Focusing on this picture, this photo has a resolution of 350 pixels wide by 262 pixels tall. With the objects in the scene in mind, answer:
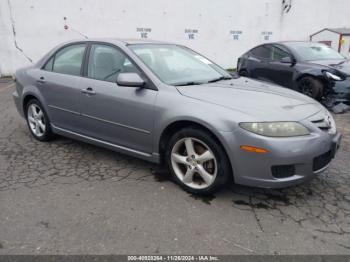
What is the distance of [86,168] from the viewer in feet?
12.6

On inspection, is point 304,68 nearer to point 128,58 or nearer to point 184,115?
point 128,58

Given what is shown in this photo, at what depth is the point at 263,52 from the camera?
8445mm

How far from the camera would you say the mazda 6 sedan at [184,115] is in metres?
2.81

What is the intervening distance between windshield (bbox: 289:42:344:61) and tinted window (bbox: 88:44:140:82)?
505 centimetres

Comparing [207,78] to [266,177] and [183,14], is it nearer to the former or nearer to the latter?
[266,177]

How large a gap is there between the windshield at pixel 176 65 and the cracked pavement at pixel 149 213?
1.12 metres

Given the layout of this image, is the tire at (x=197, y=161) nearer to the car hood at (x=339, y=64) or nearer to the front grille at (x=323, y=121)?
the front grille at (x=323, y=121)

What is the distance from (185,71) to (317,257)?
233cm

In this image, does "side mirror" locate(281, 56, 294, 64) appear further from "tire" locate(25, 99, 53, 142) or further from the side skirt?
"tire" locate(25, 99, 53, 142)

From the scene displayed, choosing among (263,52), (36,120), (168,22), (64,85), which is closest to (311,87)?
(263,52)

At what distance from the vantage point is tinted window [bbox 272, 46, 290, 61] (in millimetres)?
7700

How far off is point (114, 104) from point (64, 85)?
964 millimetres

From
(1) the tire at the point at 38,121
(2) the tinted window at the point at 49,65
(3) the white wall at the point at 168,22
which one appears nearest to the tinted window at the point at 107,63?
(2) the tinted window at the point at 49,65

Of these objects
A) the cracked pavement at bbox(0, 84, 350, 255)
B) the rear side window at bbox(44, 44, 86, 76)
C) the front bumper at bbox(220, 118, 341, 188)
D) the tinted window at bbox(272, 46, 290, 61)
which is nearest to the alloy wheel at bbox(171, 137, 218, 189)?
the cracked pavement at bbox(0, 84, 350, 255)
